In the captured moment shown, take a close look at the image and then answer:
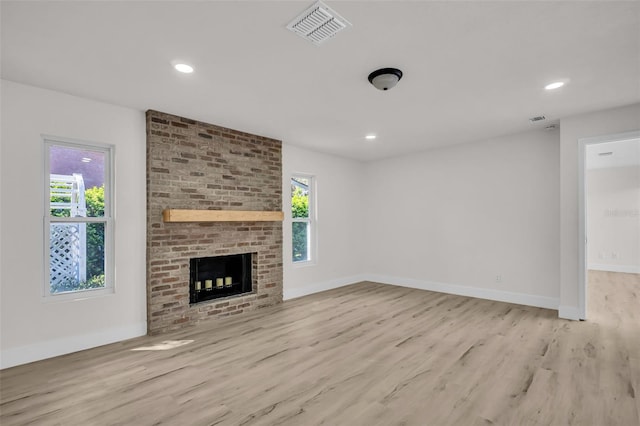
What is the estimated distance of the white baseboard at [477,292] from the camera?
471 cm

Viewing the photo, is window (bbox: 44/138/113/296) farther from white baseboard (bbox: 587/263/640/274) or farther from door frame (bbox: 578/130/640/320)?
white baseboard (bbox: 587/263/640/274)

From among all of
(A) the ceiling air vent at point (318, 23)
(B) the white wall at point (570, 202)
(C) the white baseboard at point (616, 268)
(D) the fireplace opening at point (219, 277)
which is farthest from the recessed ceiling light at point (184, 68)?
(C) the white baseboard at point (616, 268)

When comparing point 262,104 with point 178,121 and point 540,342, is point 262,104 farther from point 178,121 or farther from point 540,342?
point 540,342

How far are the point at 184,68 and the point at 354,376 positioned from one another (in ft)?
9.85

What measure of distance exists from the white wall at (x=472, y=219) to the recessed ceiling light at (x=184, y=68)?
14.8 feet

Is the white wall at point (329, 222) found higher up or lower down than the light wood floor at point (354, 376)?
higher up

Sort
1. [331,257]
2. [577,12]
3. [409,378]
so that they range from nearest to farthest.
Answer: [577,12] < [409,378] < [331,257]

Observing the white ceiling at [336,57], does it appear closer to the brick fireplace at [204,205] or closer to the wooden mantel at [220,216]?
the brick fireplace at [204,205]

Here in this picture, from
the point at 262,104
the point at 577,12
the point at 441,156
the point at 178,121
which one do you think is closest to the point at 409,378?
the point at 577,12

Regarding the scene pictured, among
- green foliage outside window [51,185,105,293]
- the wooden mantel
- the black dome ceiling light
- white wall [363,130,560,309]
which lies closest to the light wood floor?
green foliage outside window [51,185,105,293]

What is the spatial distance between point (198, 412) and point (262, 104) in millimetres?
2958

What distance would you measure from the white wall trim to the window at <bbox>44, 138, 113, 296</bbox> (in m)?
5.52

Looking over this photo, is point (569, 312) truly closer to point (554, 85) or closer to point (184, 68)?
point (554, 85)

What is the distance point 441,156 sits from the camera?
5840mm
